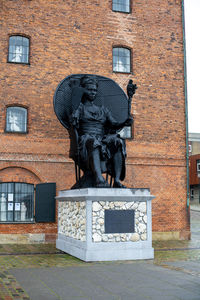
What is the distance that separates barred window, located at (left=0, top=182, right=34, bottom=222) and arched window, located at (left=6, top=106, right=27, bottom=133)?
205cm

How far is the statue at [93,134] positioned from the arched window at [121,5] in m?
6.27

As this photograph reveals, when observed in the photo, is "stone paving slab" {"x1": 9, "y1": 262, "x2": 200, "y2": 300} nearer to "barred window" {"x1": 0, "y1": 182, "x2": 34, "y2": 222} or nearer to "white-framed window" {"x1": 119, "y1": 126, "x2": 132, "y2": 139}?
"barred window" {"x1": 0, "y1": 182, "x2": 34, "y2": 222}

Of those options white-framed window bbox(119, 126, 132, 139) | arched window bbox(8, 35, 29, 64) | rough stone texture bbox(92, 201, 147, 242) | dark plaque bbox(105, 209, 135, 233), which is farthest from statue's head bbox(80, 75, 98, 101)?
white-framed window bbox(119, 126, 132, 139)

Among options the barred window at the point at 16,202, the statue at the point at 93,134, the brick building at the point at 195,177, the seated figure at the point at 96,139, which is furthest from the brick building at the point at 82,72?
the brick building at the point at 195,177

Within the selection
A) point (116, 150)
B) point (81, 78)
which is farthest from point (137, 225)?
point (81, 78)

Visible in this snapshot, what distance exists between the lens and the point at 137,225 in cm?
988

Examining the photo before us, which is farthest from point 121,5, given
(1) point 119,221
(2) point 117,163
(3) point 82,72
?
(1) point 119,221

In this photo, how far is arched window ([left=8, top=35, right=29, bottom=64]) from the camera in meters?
14.8

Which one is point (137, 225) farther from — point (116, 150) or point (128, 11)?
point (128, 11)

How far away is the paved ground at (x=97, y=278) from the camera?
19.1 feet

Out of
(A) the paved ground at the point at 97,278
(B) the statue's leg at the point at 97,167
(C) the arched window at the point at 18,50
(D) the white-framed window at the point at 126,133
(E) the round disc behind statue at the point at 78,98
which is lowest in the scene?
(A) the paved ground at the point at 97,278

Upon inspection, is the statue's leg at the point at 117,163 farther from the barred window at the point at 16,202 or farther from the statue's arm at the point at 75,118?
the barred window at the point at 16,202

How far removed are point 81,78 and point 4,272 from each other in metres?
5.92

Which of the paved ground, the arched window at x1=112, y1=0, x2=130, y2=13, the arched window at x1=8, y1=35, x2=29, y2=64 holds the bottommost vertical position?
the paved ground
